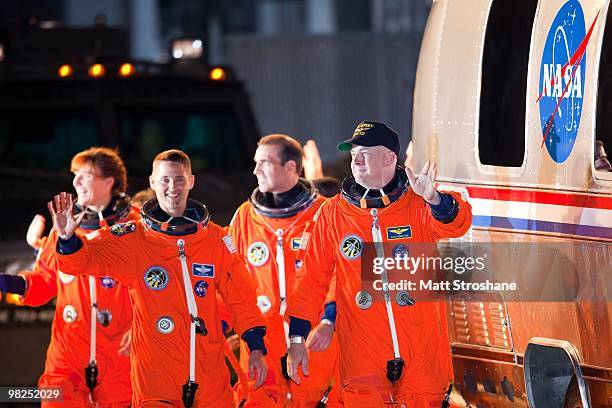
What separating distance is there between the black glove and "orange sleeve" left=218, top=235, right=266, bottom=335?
1334 millimetres

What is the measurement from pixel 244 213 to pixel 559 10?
8.06ft

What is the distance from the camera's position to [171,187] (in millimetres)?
7465

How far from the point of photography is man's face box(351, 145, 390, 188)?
23.2 ft

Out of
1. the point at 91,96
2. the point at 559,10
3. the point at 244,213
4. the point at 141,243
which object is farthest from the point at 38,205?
the point at 559,10

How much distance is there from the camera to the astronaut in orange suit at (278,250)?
8359 millimetres

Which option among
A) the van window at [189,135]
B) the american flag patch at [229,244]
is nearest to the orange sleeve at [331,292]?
the american flag patch at [229,244]

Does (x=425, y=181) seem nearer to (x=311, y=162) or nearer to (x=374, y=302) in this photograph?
(x=374, y=302)

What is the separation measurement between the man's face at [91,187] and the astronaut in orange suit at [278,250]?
→ 817 mm

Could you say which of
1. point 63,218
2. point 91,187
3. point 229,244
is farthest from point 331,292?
point 91,187

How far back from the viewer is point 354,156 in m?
7.17

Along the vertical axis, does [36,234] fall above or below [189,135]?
below

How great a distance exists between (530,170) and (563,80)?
0.50 metres

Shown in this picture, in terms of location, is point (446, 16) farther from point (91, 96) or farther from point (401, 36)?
point (401, 36)

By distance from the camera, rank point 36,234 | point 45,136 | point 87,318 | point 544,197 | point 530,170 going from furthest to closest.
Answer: point 45,136 → point 36,234 → point 87,318 → point 530,170 → point 544,197
